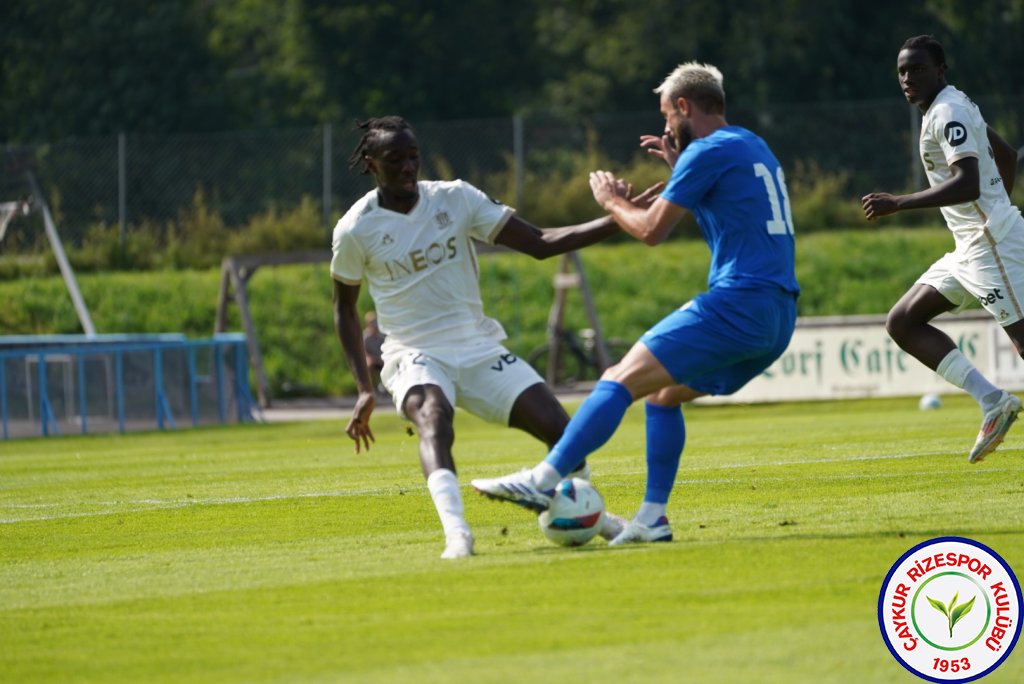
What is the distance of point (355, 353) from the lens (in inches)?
344

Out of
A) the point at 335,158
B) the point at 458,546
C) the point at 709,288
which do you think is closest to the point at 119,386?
the point at 335,158

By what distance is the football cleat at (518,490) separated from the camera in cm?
776

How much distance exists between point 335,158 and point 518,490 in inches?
1074

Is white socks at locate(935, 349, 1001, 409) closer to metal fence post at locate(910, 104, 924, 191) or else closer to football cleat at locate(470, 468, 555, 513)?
football cleat at locate(470, 468, 555, 513)

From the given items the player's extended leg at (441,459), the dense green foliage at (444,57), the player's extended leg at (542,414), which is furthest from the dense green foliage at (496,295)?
the player's extended leg at (441,459)

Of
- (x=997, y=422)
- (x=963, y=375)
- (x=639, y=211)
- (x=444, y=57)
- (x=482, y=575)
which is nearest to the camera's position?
(x=482, y=575)

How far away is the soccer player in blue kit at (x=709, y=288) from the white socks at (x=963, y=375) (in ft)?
9.49

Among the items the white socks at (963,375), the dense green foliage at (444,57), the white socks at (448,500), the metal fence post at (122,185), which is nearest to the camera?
the white socks at (448,500)

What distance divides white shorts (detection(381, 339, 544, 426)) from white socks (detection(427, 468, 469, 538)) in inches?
18.0

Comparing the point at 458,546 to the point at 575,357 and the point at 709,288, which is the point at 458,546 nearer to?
the point at 709,288

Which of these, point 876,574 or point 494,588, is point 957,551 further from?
point 494,588

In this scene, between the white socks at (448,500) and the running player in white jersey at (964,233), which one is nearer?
the white socks at (448,500)

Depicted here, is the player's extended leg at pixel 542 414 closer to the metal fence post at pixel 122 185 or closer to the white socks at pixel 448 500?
the white socks at pixel 448 500

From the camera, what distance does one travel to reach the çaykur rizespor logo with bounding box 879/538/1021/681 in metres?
5.43
